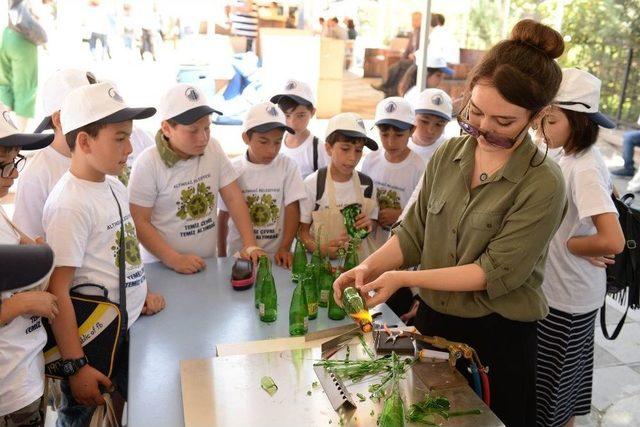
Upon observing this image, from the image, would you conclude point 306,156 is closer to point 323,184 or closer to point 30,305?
point 323,184

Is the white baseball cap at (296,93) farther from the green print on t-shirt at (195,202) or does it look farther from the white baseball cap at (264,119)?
the green print on t-shirt at (195,202)

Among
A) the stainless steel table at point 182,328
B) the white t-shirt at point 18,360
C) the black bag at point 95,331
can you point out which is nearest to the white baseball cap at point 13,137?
the white t-shirt at point 18,360

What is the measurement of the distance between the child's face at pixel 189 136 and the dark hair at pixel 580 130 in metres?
1.56

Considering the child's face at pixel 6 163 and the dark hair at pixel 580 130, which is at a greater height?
the dark hair at pixel 580 130

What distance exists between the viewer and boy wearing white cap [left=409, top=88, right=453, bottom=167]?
314cm

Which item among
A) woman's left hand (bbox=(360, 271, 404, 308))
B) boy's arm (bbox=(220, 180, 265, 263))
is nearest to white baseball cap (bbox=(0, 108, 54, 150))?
boy's arm (bbox=(220, 180, 265, 263))

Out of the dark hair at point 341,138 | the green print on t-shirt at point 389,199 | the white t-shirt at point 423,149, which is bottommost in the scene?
the green print on t-shirt at point 389,199

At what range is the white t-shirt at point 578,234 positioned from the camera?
200 cm

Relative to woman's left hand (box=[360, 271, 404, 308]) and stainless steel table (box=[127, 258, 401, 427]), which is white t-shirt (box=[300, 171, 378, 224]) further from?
woman's left hand (box=[360, 271, 404, 308])

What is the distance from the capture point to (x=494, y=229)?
1529 millimetres

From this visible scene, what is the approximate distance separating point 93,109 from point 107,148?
0.15 metres

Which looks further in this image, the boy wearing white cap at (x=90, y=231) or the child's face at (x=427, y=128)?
the child's face at (x=427, y=128)

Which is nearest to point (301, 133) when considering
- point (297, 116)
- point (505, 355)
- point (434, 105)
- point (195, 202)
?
point (297, 116)

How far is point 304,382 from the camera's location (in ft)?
4.76
